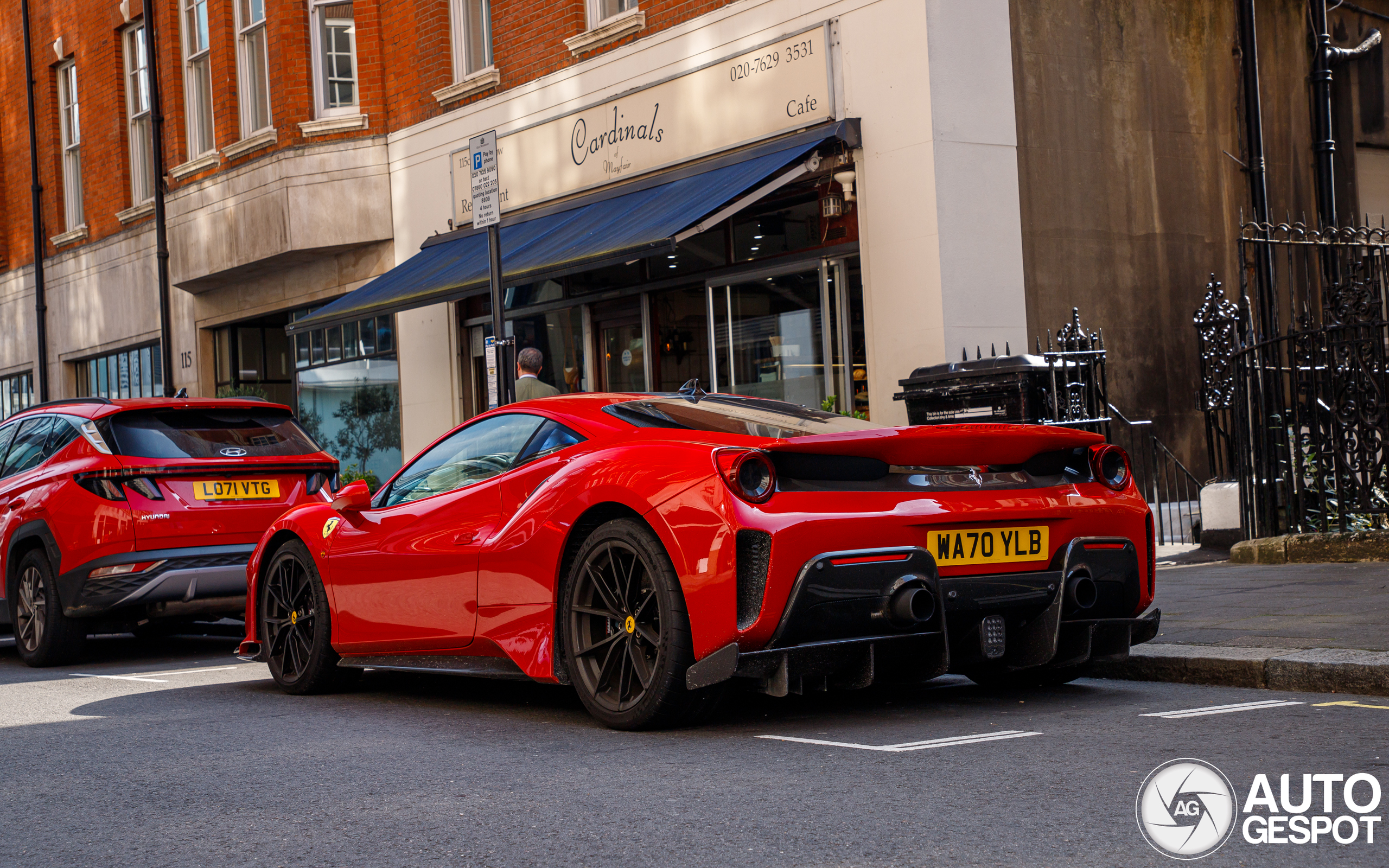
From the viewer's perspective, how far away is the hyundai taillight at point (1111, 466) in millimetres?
5656

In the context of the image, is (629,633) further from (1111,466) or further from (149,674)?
(149,674)

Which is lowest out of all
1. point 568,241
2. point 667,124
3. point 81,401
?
point 81,401

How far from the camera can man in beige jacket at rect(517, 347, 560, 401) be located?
10430 millimetres

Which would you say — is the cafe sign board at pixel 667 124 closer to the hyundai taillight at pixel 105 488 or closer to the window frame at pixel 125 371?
the hyundai taillight at pixel 105 488

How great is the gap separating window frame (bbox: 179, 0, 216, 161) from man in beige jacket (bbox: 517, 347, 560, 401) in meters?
13.0

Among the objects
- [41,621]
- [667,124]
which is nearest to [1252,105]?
[667,124]

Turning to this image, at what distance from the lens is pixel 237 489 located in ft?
29.9

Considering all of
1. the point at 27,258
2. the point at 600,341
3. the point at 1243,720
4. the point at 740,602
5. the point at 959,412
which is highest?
the point at 27,258

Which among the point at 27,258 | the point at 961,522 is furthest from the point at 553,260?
Answer: the point at 27,258

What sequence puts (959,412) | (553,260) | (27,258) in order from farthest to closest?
(27,258), (553,260), (959,412)

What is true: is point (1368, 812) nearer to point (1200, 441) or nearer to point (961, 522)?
point (961, 522)

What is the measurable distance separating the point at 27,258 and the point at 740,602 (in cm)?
2675

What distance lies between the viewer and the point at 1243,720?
5.04 metres

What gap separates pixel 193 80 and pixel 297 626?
17.4 metres
